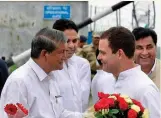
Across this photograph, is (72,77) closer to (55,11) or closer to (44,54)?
(44,54)

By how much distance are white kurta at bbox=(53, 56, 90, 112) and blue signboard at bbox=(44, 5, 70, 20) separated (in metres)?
5.62

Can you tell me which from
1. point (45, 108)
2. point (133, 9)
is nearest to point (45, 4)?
point (133, 9)

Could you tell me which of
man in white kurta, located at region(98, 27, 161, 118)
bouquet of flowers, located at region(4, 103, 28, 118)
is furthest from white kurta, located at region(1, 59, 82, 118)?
man in white kurta, located at region(98, 27, 161, 118)

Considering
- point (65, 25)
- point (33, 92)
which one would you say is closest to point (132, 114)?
point (33, 92)

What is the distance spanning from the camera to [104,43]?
→ 316 cm

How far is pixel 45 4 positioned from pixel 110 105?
821 cm

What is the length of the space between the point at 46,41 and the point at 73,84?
99cm

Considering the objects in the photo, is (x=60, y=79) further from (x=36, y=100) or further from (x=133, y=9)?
(x=133, y=9)

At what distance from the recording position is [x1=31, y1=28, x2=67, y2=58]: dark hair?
336 centimetres

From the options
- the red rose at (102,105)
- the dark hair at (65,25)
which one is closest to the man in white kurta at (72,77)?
the dark hair at (65,25)

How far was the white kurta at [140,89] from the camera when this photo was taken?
288 cm

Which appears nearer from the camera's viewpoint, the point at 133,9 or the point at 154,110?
the point at 154,110

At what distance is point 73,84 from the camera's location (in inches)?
168

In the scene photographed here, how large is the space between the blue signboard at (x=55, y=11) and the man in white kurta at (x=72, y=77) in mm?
5618
